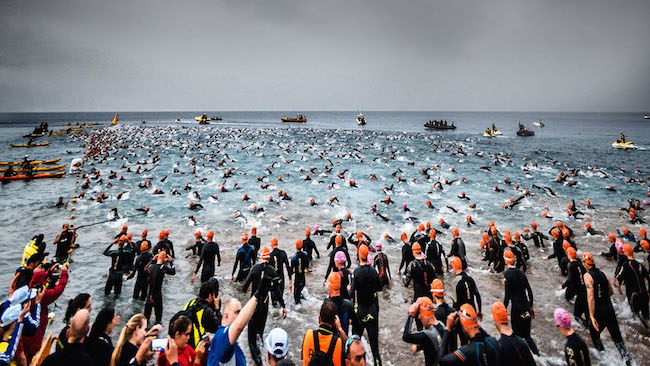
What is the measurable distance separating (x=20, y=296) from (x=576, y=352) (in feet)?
A: 27.5

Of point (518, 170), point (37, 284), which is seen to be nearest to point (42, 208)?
point (37, 284)

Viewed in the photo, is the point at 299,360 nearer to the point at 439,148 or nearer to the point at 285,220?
the point at 285,220

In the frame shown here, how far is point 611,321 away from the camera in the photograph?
6062mm

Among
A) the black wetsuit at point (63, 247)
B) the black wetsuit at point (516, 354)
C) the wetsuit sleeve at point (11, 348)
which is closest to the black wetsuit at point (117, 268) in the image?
the black wetsuit at point (63, 247)

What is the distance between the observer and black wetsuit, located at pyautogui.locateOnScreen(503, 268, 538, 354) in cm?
631

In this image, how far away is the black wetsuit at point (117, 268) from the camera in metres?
8.52

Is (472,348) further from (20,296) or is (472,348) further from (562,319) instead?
(20,296)

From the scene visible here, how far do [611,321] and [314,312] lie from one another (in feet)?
23.0

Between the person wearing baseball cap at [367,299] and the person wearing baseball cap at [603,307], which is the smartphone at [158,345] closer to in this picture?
the person wearing baseball cap at [367,299]

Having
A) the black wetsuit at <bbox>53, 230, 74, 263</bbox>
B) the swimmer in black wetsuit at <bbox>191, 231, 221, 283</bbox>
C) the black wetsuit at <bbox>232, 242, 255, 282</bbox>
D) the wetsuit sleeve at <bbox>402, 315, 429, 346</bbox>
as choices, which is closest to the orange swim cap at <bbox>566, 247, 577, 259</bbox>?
the wetsuit sleeve at <bbox>402, 315, 429, 346</bbox>

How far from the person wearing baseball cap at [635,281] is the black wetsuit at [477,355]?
5.99 metres

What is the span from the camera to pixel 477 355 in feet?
12.3

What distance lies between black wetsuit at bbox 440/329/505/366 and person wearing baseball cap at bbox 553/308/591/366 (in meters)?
1.04

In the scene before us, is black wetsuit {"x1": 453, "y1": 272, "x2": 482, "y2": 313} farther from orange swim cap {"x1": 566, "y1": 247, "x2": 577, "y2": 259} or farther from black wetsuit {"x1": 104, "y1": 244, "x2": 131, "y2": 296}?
black wetsuit {"x1": 104, "y1": 244, "x2": 131, "y2": 296}
